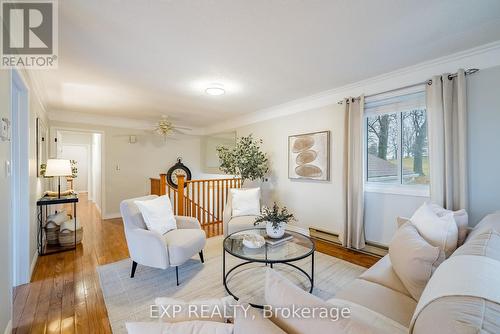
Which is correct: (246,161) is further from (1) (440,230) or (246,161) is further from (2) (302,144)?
(1) (440,230)

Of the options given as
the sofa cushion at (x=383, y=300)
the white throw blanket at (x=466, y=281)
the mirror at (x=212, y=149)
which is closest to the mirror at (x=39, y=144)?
the mirror at (x=212, y=149)

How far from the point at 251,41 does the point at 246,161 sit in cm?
232

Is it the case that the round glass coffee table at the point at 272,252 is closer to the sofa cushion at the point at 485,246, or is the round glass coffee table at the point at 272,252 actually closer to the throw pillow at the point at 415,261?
the throw pillow at the point at 415,261

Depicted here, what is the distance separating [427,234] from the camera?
64.0 inches

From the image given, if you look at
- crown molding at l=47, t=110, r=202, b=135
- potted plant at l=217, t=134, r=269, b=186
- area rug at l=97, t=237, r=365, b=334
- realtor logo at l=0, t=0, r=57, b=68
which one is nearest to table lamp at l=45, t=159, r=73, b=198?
realtor logo at l=0, t=0, r=57, b=68

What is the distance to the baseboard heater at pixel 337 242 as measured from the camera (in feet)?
9.51

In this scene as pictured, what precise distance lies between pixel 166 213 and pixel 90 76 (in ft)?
6.64

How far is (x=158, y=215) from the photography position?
247cm

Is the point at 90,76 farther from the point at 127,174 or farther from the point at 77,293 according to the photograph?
the point at 127,174

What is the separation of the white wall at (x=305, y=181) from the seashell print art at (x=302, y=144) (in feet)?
0.48

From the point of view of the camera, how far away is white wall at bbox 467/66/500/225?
7.03 feet

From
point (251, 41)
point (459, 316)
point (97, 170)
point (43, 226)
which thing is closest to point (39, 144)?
point (43, 226)

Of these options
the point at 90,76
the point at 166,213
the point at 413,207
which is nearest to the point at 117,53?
the point at 90,76

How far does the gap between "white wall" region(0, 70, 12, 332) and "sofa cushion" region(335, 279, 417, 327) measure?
2.22 metres
